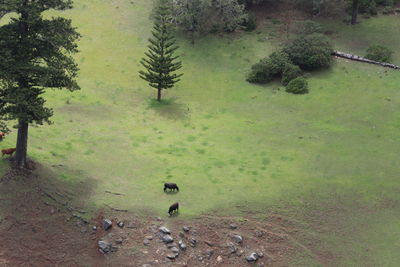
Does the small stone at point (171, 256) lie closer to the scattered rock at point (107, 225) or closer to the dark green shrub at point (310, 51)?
the scattered rock at point (107, 225)

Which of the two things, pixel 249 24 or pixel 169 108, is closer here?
pixel 169 108

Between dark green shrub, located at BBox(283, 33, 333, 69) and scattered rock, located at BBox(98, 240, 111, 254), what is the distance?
34.4m

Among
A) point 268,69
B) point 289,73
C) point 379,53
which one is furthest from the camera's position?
point 379,53

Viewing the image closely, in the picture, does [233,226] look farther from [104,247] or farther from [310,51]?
[310,51]

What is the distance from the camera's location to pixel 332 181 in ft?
154

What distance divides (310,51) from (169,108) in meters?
17.5

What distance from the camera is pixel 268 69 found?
63594 mm

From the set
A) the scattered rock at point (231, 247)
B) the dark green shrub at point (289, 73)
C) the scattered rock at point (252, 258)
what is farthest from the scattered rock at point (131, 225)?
the dark green shrub at point (289, 73)

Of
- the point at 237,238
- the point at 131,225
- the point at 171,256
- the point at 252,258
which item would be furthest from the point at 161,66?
the point at 252,258

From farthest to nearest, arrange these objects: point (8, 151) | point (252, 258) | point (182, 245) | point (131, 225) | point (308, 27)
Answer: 1. point (308, 27)
2. point (8, 151)
3. point (131, 225)
4. point (182, 245)
5. point (252, 258)

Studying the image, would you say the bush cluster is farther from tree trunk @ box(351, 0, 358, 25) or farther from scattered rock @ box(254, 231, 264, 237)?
scattered rock @ box(254, 231, 264, 237)

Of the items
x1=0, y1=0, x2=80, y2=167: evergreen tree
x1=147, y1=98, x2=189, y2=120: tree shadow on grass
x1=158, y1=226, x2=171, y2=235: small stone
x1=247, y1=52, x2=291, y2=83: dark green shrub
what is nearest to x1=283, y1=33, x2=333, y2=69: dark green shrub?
x1=247, y1=52, x2=291, y2=83: dark green shrub

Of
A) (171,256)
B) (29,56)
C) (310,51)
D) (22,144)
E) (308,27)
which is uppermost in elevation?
(308,27)

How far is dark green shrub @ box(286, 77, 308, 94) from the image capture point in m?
61.2
